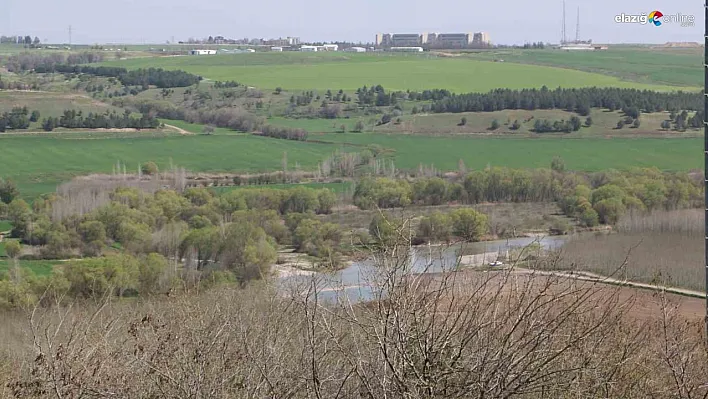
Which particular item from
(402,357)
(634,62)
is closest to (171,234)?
(402,357)

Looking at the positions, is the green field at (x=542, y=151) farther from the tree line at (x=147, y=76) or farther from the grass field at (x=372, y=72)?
the tree line at (x=147, y=76)

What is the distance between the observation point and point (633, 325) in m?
8.30

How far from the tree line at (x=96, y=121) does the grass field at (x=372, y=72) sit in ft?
39.6

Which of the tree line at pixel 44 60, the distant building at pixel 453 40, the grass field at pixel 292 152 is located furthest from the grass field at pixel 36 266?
the distant building at pixel 453 40

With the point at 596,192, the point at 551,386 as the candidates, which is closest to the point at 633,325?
the point at 551,386

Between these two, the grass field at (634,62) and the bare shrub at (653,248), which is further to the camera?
the grass field at (634,62)

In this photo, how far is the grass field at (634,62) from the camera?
4638 cm

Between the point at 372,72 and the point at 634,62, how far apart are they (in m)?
16.1

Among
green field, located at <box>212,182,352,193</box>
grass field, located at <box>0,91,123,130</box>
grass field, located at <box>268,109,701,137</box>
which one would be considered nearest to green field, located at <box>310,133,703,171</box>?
grass field, located at <box>268,109,701,137</box>

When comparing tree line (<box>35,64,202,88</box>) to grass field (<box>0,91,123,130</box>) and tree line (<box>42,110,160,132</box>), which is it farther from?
tree line (<box>42,110,160,132</box>)

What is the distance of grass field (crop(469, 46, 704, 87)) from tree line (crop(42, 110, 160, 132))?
23.2 metres

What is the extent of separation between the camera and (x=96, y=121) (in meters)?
44.8

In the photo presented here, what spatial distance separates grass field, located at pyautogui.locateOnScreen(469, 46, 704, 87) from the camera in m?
46.4

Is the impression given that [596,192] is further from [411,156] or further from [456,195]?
[411,156]
